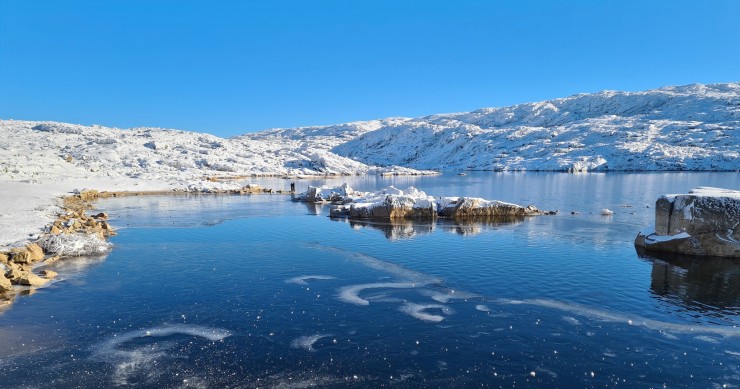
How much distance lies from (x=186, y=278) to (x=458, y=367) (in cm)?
1536

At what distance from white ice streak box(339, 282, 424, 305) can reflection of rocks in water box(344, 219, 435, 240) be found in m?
13.0

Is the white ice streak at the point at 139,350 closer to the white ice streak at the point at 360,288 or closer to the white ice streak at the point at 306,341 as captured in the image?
the white ice streak at the point at 306,341

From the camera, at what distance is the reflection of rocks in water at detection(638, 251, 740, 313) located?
20.3 m

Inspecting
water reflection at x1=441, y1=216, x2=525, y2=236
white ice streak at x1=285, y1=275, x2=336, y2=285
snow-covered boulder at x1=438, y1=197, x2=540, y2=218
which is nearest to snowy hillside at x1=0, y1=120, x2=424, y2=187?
snow-covered boulder at x1=438, y1=197, x2=540, y2=218

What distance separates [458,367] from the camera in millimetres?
13992

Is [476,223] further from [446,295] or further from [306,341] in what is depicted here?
[306,341]

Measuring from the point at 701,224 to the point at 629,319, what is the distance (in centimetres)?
1566

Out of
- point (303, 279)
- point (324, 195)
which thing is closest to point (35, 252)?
point (303, 279)

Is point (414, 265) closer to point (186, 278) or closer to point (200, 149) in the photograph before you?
point (186, 278)

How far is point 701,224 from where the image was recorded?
28938 mm

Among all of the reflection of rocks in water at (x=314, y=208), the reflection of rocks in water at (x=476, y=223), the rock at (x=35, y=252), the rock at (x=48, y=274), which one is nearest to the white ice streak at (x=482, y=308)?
the reflection of rocks in water at (x=476, y=223)

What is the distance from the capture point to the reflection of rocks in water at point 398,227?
3734cm

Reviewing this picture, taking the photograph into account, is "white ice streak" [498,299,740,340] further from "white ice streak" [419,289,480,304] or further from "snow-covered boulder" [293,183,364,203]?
"snow-covered boulder" [293,183,364,203]

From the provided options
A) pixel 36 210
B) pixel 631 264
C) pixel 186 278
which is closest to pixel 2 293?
pixel 186 278
